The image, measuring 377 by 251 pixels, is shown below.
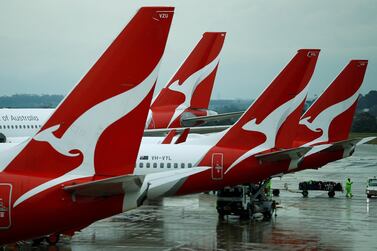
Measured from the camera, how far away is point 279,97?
33.6 metres

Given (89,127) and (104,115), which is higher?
(104,115)

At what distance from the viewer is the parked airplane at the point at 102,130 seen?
14555mm

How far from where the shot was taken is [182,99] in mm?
55562

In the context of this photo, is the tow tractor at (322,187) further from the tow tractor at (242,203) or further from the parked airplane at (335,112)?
the tow tractor at (242,203)

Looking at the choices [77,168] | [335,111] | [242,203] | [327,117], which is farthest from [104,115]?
[335,111]

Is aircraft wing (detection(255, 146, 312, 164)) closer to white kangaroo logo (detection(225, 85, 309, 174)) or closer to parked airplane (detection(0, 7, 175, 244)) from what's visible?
white kangaroo logo (detection(225, 85, 309, 174))

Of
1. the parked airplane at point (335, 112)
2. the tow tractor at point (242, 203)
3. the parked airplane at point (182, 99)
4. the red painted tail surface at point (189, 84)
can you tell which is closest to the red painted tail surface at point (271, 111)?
the tow tractor at point (242, 203)

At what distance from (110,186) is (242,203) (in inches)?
918

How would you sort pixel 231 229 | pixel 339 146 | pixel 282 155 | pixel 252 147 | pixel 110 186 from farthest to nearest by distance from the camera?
1. pixel 339 146
2. pixel 231 229
3. pixel 252 147
4. pixel 282 155
5. pixel 110 186

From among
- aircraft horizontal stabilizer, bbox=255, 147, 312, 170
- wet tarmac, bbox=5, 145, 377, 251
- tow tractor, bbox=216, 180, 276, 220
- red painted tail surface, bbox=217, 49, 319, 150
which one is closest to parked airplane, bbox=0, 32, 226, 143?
wet tarmac, bbox=5, 145, 377, 251

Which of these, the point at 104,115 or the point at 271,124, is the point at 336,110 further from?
the point at 104,115

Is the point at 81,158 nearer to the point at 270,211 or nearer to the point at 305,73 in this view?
the point at 305,73

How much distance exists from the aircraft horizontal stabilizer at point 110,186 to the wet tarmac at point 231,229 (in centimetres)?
1307

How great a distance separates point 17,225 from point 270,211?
24.8 meters
